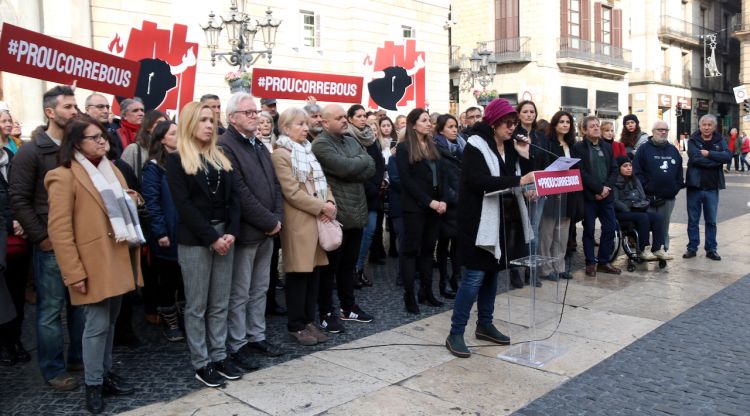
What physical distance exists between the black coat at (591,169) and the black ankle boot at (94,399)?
18.4ft

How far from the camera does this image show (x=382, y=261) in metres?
8.45

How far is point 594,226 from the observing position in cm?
775

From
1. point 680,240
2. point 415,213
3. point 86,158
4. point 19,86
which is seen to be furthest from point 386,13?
point 86,158

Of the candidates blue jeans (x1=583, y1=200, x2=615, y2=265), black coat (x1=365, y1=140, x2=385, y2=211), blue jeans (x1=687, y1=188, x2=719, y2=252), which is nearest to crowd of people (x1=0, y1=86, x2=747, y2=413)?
black coat (x1=365, y1=140, x2=385, y2=211)

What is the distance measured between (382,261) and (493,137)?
398 centimetres

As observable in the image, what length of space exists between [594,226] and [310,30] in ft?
45.0

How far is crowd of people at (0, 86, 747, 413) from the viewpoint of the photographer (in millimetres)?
3865

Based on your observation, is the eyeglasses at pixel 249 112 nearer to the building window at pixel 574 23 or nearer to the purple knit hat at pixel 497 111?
the purple knit hat at pixel 497 111

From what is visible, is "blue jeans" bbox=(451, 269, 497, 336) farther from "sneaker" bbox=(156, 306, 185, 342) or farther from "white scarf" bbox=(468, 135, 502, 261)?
"sneaker" bbox=(156, 306, 185, 342)

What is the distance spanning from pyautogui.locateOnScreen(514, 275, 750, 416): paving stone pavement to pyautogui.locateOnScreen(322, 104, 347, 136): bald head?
265cm

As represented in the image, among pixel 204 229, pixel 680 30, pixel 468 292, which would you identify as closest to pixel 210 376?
pixel 204 229

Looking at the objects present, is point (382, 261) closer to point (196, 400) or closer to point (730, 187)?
point (196, 400)

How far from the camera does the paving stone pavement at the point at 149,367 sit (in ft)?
13.0

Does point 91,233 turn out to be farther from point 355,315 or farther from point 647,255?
point 647,255
